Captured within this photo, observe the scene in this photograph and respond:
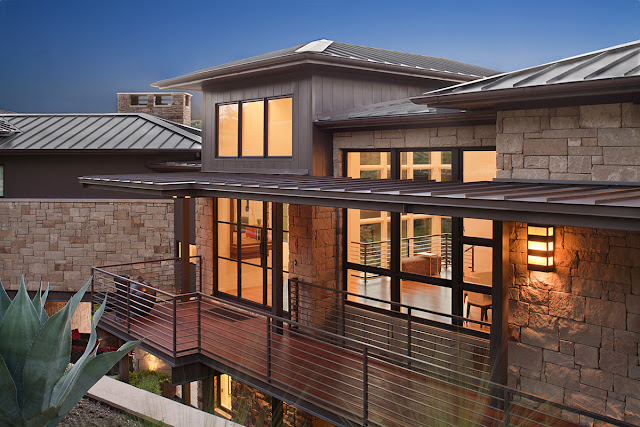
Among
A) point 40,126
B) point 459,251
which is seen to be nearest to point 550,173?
point 459,251

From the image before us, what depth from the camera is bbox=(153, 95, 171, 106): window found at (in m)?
27.9

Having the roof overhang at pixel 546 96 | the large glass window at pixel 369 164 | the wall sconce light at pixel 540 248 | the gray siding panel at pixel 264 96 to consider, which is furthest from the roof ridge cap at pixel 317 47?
the wall sconce light at pixel 540 248

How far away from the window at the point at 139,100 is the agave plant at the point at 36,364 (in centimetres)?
2541

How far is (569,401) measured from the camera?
6.72 meters

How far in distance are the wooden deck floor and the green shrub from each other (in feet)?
17.2

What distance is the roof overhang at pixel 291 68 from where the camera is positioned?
1061cm

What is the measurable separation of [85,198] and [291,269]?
843cm

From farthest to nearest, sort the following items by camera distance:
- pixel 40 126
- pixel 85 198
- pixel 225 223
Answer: pixel 40 126 < pixel 85 198 < pixel 225 223

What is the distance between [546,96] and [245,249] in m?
7.16

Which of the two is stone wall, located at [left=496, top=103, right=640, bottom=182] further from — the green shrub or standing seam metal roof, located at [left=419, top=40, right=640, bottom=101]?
the green shrub

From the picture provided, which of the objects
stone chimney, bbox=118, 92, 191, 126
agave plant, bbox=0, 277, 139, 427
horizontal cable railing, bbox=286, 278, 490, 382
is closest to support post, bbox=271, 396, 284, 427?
horizontal cable railing, bbox=286, 278, 490, 382

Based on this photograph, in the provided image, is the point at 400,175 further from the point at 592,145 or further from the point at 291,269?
the point at 592,145

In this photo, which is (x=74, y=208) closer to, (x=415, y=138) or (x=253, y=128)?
(x=253, y=128)

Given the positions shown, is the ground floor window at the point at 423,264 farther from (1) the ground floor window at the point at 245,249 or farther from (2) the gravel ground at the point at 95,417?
(2) the gravel ground at the point at 95,417
